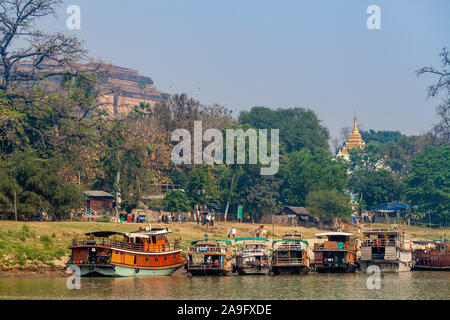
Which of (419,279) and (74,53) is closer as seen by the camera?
(419,279)

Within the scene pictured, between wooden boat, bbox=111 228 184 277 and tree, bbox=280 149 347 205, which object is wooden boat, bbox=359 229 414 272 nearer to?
wooden boat, bbox=111 228 184 277

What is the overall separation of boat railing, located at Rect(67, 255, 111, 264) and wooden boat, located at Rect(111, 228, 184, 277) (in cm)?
63

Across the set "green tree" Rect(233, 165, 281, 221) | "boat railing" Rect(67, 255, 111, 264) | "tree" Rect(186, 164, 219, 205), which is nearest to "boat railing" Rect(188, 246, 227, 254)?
"boat railing" Rect(67, 255, 111, 264)

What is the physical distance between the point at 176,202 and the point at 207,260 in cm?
3201

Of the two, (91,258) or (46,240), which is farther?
(46,240)

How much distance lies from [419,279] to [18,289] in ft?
88.6

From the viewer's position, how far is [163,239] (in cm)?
5022

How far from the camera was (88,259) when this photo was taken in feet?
152

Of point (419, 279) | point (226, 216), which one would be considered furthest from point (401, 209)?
point (419, 279)


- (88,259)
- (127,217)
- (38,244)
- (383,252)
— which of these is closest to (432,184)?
(127,217)

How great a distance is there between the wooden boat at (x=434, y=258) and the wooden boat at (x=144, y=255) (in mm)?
20259

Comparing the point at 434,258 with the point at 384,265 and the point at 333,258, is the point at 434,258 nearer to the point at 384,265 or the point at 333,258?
the point at 384,265
